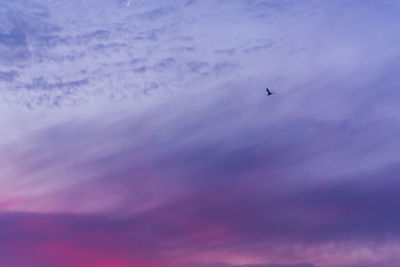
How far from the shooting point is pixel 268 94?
611 ft

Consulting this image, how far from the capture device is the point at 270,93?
187750mm

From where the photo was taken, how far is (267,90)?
187m

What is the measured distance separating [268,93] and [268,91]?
210 centimetres

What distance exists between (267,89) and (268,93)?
135 inches

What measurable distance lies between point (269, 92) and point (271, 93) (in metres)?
1.91

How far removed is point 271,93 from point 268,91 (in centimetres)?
294

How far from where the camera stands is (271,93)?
188250 mm

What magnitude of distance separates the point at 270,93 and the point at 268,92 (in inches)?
77.5

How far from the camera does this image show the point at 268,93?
186625mm

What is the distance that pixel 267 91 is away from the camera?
7343 inches

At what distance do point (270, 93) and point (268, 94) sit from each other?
2.59 meters

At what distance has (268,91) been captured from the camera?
187750 millimetres

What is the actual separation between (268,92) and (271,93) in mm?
2956

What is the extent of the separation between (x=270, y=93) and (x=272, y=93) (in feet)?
5.86
